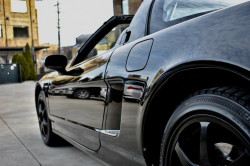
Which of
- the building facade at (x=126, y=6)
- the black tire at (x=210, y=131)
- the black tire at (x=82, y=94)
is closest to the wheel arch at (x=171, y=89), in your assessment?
the black tire at (x=210, y=131)

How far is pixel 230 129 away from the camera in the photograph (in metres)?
0.97

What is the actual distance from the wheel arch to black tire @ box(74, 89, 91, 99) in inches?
29.0

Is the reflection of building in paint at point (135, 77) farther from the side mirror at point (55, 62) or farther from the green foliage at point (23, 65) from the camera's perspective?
the green foliage at point (23, 65)

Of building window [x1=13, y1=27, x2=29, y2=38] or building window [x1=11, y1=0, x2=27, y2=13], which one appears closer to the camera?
building window [x1=11, y1=0, x2=27, y2=13]

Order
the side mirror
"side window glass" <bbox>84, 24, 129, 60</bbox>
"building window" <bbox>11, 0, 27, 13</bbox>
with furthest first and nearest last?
"building window" <bbox>11, 0, 27, 13</bbox>
the side mirror
"side window glass" <bbox>84, 24, 129, 60</bbox>

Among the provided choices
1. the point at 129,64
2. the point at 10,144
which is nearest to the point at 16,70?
the point at 10,144

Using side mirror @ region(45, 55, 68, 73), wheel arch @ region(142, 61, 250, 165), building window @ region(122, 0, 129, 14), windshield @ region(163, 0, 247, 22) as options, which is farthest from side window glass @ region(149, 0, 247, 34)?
building window @ region(122, 0, 129, 14)

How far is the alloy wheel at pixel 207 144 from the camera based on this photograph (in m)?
0.98

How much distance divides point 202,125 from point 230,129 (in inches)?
5.0

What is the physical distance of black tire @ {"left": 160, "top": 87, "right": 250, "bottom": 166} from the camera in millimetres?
947

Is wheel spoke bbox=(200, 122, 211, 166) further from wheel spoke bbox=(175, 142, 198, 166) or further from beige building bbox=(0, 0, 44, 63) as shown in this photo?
beige building bbox=(0, 0, 44, 63)

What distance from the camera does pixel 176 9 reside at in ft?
5.73

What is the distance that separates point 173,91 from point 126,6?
1677cm

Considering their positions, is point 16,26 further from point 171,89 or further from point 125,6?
point 171,89
